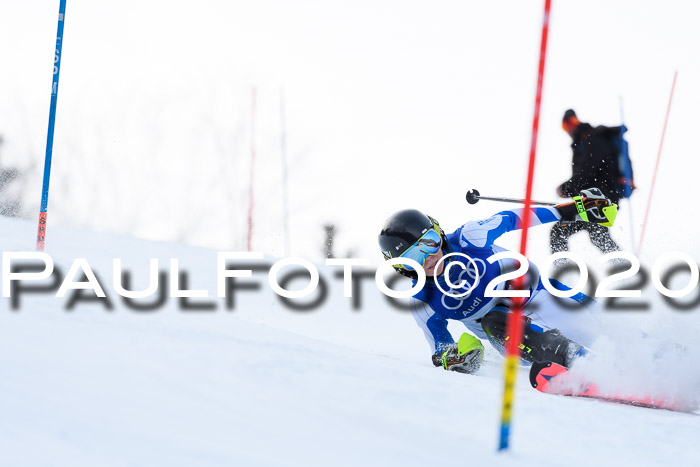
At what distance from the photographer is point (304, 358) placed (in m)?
2.61

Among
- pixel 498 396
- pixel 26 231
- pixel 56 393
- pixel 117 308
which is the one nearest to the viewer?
pixel 56 393

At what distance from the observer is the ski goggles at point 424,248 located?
11.9 ft

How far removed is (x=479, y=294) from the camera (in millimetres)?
3740

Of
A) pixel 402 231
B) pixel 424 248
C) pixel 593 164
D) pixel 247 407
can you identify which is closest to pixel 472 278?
pixel 424 248

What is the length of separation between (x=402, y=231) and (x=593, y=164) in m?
2.42

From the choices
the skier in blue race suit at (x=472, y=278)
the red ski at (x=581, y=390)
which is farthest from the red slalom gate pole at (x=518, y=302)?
the skier in blue race suit at (x=472, y=278)

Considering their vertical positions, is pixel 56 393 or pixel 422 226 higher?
pixel 422 226

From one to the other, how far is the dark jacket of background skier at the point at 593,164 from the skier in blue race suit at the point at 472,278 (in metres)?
1.70

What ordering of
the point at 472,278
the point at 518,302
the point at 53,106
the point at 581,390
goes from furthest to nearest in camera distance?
1. the point at 53,106
2. the point at 472,278
3. the point at 581,390
4. the point at 518,302

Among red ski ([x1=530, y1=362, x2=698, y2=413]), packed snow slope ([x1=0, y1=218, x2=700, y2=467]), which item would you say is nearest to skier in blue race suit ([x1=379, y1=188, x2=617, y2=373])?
red ski ([x1=530, y1=362, x2=698, y2=413])

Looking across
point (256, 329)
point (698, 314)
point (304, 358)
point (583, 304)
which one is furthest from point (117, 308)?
point (698, 314)

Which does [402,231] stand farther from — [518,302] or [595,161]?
[595,161]

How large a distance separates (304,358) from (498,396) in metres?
0.68

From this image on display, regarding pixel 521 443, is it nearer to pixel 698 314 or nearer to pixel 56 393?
pixel 56 393
